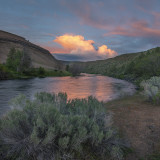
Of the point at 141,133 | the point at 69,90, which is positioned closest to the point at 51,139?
the point at 141,133

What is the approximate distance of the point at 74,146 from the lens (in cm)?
323

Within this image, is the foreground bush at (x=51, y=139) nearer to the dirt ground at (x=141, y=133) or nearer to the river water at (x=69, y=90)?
the dirt ground at (x=141, y=133)

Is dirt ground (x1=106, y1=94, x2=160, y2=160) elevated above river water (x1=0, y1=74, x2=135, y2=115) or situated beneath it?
elevated above

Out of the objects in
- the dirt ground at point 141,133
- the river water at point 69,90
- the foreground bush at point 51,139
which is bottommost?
the river water at point 69,90

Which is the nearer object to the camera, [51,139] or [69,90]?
[51,139]

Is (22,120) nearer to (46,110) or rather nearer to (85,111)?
(46,110)

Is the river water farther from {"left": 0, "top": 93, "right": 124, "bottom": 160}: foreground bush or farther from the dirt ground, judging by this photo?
the dirt ground

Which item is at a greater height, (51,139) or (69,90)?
(51,139)

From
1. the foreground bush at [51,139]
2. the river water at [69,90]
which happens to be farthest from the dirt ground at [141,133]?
the river water at [69,90]

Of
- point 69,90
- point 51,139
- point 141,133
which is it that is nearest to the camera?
point 51,139

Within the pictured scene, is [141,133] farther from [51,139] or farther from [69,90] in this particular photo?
[69,90]

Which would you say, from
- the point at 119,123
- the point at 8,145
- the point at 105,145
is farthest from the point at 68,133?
the point at 119,123

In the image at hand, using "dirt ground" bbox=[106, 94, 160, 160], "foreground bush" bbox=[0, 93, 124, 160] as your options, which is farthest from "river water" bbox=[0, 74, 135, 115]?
"dirt ground" bbox=[106, 94, 160, 160]

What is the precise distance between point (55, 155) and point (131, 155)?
2.31 metres
